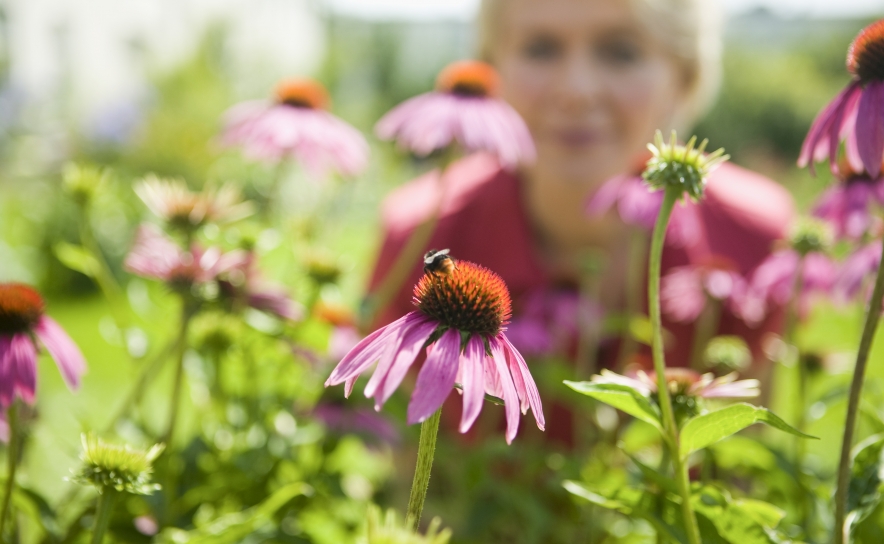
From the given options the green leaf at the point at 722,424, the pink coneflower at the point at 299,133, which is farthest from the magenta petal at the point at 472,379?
the pink coneflower at the point at 299,133

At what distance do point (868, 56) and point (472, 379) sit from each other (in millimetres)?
321

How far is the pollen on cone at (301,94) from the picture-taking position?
1053 mm

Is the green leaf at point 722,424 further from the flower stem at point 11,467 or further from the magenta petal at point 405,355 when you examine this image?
the flower stem at point 11,467

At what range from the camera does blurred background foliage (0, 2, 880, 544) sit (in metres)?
0.76

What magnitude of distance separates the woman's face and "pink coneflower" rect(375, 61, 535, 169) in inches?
A: 8.3

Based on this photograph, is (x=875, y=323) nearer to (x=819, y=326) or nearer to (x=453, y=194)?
(x=453, y=194)

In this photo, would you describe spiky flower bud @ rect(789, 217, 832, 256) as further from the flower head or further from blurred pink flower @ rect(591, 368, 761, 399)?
the flower head

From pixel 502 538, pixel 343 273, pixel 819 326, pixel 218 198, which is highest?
pixel 218 198

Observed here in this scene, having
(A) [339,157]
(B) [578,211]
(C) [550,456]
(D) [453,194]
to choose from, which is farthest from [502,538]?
(D) [453,194]

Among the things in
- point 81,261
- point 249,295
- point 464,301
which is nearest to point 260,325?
point 249,295

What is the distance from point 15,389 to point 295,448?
36 centimetres

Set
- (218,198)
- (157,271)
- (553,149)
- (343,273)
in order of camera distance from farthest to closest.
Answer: (553,149) < (343,273) < (218,198) < (157,271)

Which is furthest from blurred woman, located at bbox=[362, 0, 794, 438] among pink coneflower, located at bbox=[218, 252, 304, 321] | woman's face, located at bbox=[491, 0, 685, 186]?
pink coneflower, located at bbox=[218, 252, 304, 321]

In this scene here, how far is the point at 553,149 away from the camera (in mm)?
1287
